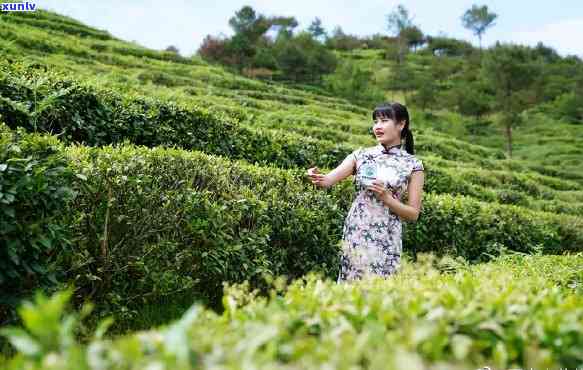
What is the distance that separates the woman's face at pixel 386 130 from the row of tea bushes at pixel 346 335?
8.51 feet

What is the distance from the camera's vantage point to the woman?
181 inches

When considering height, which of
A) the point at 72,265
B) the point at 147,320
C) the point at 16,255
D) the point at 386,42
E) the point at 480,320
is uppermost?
the point at 386,42

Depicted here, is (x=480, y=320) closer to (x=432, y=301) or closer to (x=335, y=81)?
(x=432, y=301)

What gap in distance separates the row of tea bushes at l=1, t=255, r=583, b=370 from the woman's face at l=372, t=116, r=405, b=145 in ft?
8.51

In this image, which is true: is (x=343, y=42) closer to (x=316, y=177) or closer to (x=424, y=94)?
(x=424, y=94)

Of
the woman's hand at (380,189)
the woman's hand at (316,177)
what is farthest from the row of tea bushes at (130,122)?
the woman's hand at (380,189)

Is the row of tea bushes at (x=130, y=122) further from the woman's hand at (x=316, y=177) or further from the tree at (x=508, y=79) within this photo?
the tree at (x=508, y=79)

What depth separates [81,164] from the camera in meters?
4.36

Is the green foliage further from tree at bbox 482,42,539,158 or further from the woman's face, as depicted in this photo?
tree at bbox 482,42,539,158

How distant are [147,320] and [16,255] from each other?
1.43m

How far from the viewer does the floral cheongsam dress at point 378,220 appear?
4602 mm

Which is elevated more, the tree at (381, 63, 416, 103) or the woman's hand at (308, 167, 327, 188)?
the tree at (381, 63, 416, 103)

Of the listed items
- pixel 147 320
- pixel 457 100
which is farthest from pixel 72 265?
pixel 457 100

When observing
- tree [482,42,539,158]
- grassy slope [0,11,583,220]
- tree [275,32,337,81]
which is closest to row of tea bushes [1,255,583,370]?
grassy slope [0,11,583,220]
